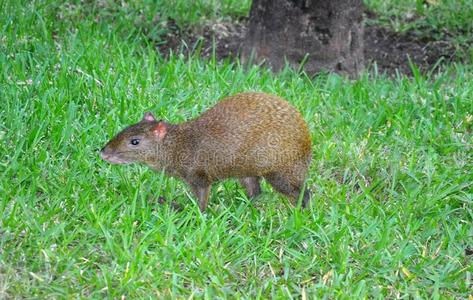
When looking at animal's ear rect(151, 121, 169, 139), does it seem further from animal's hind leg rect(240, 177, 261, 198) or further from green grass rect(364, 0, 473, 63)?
green grass rect(364, 0, 473, 63)

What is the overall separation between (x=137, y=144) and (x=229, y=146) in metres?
0.56

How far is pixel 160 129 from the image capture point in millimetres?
5590

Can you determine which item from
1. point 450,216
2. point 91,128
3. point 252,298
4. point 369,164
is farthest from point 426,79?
point 252,298

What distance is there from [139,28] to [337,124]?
2.54 meters

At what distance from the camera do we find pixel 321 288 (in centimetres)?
474

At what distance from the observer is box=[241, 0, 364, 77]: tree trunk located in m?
7.93

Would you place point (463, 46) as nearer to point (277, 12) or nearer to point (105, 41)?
point (277, 12)

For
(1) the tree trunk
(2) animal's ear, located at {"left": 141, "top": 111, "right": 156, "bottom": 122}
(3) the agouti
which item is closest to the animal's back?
(3) the agouti

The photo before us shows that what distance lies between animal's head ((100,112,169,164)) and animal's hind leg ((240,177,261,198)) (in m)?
0.59

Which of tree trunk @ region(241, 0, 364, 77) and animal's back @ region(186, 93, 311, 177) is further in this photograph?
tree trunk @ region(241, 0, 364, 77)

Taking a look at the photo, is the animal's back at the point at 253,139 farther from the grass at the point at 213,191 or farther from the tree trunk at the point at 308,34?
the tree trunk at the point at 308,34

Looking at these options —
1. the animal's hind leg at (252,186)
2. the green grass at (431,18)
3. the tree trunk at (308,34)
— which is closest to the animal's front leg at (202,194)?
the animal's hind leg at (252,186)

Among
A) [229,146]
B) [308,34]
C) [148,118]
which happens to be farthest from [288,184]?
[308,34]

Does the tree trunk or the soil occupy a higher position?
the tree trunk
